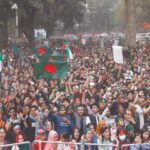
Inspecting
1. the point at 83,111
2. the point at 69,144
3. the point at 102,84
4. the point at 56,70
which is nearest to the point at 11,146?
the point at 69,144

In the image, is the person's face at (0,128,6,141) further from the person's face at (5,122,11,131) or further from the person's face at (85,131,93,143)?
the person's face at (85,131,93,143)

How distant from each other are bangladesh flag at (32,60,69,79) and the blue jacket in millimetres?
3495

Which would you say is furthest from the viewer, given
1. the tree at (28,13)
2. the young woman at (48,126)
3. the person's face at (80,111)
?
the tree at (28,13)

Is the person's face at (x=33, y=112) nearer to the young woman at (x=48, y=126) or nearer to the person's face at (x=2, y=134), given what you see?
the young woman at (x=48, y=126)

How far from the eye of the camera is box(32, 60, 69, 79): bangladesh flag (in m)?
11.4

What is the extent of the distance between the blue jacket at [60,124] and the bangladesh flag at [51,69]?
349cm

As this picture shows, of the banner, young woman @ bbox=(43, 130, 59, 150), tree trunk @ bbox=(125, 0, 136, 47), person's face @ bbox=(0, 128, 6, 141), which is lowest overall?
young woman @ bbox=(43, 130, 59, 150)

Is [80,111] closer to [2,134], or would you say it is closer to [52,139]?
[52,139]

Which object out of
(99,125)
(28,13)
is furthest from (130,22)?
(99,125)

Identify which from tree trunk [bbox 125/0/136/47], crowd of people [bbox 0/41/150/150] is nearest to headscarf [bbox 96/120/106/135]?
crowd of people [bbox 0/41/150/150]

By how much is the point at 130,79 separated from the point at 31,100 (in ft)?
14.8

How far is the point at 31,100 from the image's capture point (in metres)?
9.44

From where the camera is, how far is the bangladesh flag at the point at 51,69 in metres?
11.4

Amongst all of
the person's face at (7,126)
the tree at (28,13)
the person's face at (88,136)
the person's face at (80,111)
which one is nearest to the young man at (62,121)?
the person's face at (80,111)
